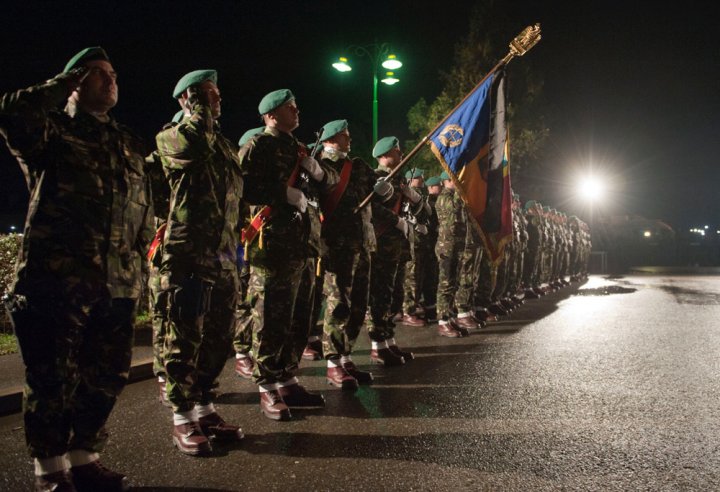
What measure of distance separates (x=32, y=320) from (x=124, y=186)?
0.81 m

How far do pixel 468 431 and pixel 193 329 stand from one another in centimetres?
190

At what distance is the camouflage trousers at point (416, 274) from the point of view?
939 centimetres

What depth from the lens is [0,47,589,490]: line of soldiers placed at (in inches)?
105

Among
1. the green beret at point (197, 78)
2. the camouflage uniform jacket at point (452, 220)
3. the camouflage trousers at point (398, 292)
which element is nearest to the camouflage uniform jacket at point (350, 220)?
the green beret at point (197, 78)

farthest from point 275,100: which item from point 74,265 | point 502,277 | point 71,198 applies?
point 502,277

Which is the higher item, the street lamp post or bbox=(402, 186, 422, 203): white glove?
the street lamp post

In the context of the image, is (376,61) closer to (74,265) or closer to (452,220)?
(452,220)

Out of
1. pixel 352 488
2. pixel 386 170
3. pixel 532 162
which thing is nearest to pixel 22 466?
pixel 352 488

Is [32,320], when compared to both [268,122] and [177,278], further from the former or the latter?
[268,122]

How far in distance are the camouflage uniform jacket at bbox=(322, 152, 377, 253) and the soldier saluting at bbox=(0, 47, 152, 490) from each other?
2.35 meters

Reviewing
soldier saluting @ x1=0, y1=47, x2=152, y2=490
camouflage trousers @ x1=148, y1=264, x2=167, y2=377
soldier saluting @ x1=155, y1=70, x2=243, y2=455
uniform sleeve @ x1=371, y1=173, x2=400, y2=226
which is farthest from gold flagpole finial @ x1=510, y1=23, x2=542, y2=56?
soldier saluting @ x1=0, y1=47, x2=152, y2=490

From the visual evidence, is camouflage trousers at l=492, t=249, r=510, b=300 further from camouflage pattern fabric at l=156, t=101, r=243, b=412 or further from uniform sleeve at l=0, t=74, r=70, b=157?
uniform sleeve at l=0, t=74, r=70, b=157

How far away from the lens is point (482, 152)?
6.79m

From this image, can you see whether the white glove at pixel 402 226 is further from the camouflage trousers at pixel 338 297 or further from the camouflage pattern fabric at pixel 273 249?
the camouflage pattern fabric at pixel 273 249
